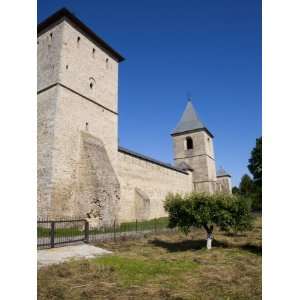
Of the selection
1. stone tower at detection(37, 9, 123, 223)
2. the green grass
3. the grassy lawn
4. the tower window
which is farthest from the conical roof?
the green grass

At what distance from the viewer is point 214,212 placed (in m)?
8.93

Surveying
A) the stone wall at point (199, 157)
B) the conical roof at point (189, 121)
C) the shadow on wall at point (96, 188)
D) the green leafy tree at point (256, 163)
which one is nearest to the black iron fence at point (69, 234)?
the shadow on wall at point (96, 188)

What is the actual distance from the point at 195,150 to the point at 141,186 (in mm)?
14498

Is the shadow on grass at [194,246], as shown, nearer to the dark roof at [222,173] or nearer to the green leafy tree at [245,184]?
the green leafy tree at [245,184]

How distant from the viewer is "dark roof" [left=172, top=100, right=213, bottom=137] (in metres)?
33.9

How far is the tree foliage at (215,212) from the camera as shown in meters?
8.88

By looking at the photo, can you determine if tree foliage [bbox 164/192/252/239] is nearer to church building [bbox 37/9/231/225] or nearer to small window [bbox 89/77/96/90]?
church building [bbox 37/9/231/225]

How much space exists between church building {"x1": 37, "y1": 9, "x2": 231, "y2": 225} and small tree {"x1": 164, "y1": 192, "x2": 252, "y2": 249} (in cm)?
485

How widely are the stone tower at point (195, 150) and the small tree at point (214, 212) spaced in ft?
72.3

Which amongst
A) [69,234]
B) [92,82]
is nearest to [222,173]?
[92,82]

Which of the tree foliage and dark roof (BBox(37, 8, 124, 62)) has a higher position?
dark roof (BBox(37, 8, 124, 62))
